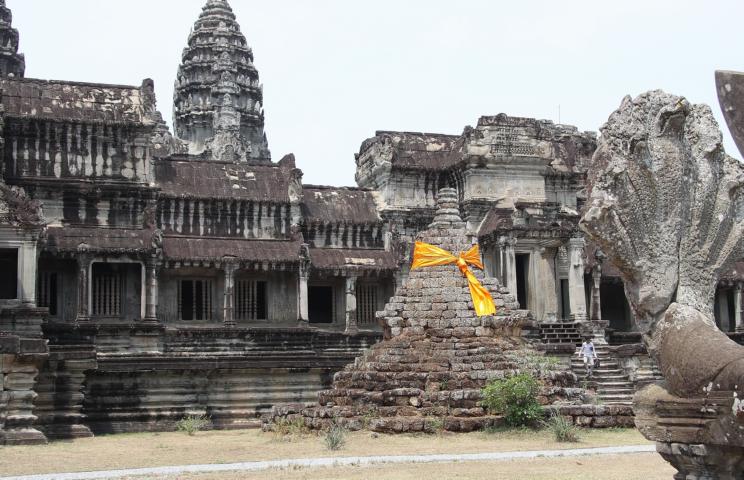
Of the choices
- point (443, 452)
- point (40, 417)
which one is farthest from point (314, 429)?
point (40, 417)

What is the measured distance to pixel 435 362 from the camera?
23.0 m

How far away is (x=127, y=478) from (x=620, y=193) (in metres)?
9.44

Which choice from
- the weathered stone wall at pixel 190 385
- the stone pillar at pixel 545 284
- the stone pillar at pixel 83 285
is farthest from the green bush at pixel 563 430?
the stone pillar at pixel 83 285

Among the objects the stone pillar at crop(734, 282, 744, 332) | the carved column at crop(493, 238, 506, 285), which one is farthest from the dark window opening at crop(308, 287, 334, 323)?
the stone pillar at crop(734, 282, 744, 332)

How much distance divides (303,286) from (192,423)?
8153 mm

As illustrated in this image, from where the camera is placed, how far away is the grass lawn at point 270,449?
16.6 m

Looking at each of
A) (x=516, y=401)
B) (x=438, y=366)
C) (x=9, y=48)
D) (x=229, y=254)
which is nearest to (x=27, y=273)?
(x=229, y=254)

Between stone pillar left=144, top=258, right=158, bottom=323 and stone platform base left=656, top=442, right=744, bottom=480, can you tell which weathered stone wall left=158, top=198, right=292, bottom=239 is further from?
stone platform base left=656, top=442, right=744, bottom=480

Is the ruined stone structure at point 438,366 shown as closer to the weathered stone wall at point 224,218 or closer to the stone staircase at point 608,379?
the stone staircase at point 608,379

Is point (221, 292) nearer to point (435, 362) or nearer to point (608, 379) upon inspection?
point (435, 362)

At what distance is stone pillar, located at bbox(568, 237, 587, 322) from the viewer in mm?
35219

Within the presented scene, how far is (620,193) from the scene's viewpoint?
27.1 feet

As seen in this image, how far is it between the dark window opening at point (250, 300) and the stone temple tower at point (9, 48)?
72.5 ft

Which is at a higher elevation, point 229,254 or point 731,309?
point 229,254
